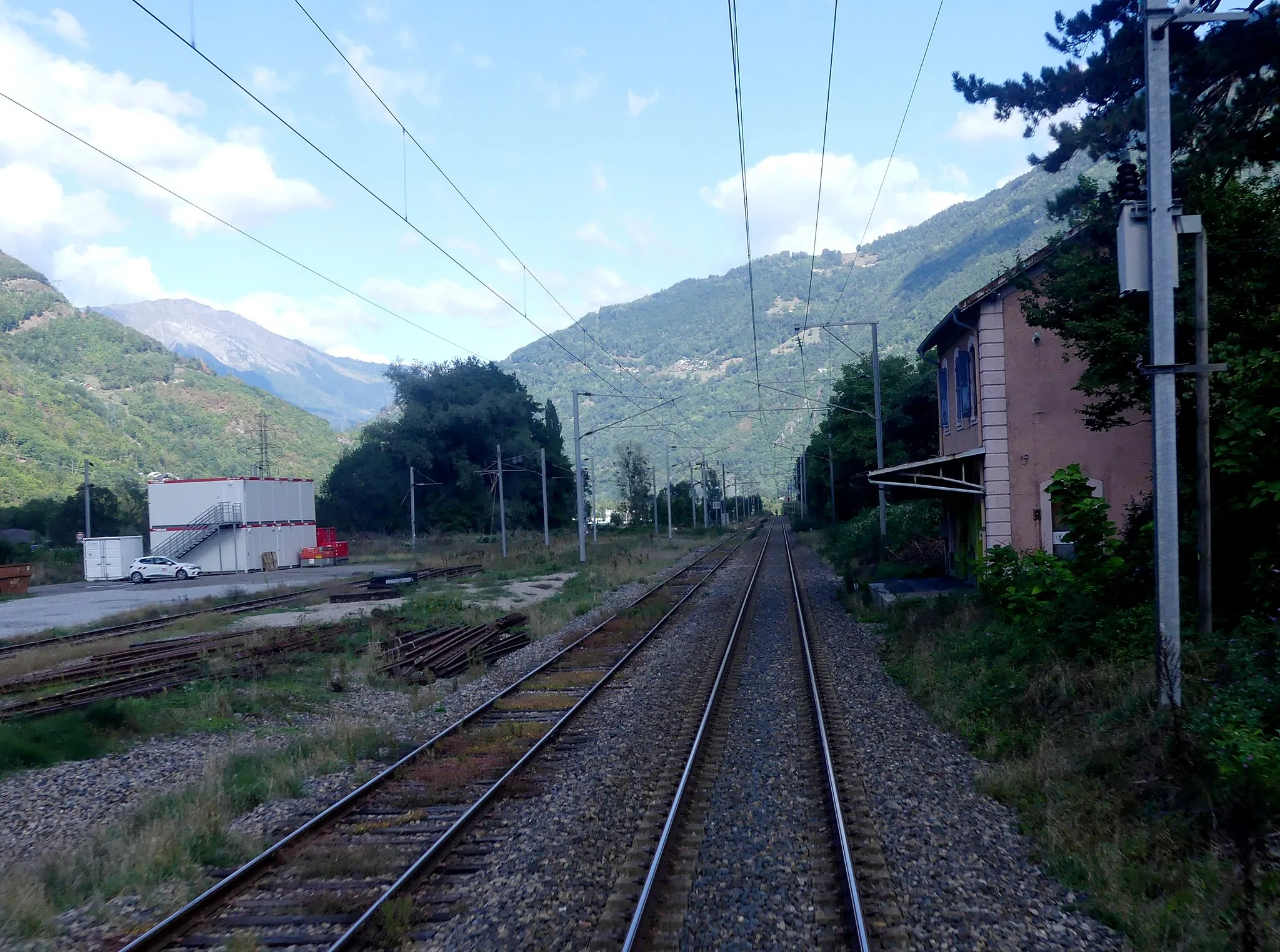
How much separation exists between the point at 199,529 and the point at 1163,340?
58326mm

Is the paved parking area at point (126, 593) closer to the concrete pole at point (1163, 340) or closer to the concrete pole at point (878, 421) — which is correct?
the concrete pole at point (878, 421)

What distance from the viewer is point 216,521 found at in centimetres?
5772

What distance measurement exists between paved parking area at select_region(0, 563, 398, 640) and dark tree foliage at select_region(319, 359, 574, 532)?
Result: 1988 centimetres

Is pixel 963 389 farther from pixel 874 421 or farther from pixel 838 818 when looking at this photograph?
pixel 874 421

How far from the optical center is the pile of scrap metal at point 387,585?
105 ft

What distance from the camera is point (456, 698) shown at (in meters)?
14.3

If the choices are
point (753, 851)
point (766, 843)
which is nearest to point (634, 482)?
point (766, 843)

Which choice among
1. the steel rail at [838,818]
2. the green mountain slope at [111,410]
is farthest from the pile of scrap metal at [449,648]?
the green mountain slope at [111,410]

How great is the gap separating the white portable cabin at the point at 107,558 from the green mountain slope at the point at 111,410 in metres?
41.6

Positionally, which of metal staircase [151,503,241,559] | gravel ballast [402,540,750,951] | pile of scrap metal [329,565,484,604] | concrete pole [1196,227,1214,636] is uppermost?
concrete pole [1196,227,1214,636]

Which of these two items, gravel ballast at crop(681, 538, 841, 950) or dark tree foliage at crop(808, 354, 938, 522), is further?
dark tree foliage at crop(808, 354, 938, 522)

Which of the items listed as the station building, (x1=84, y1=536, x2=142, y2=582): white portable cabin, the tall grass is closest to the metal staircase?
(x1=84, y1=536, x2=142, y2=582): white portable cabin

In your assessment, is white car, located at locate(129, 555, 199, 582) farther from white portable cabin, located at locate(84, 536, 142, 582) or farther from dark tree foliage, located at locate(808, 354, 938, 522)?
dark tree foliage, located at locate(808, 354, 938, 522)

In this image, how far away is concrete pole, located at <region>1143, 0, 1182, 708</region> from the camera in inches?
328
